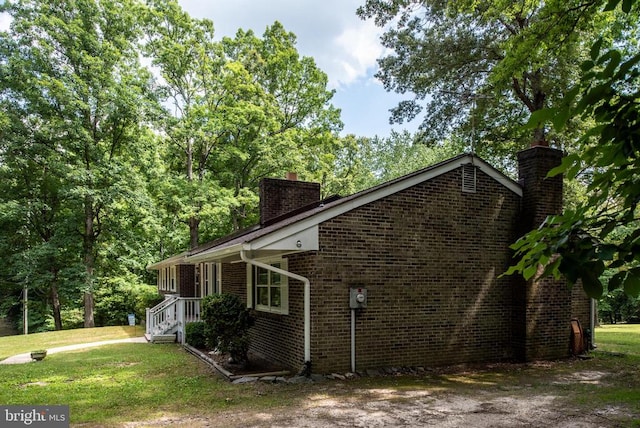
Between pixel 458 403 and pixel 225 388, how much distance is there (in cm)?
399

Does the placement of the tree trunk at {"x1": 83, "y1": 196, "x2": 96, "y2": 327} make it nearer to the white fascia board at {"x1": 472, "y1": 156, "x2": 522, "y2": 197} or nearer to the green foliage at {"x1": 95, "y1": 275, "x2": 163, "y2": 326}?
the green foliage at {"x1": 95, "y1": 275, "x2": 163, "y2": 326}

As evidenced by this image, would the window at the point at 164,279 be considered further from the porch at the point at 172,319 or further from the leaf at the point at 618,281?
the leaf at the point at 618,281

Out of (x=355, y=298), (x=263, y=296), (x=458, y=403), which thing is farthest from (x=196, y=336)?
(x=458, y=403)

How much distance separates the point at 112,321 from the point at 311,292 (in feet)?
79.3

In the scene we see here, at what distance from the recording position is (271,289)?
10625 mm

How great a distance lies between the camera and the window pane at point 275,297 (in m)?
10.3

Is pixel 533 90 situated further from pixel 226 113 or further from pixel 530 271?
pixel 530 271

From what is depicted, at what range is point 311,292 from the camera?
8656 millimetres

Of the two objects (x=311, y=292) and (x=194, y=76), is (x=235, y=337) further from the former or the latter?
(x=194, y=76)

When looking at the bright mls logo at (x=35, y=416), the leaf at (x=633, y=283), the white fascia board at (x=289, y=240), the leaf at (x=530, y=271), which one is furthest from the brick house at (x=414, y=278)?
the leaf at (x=633, y=283)

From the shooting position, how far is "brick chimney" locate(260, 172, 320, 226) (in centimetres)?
1366

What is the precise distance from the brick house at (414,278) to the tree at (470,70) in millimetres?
2816

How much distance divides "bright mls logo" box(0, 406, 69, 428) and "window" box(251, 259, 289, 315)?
445 cm

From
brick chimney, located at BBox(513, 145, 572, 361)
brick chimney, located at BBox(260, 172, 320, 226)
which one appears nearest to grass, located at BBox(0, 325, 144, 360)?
brick chimney, located at BBox(260, 172, 320, 226)
